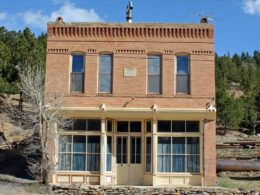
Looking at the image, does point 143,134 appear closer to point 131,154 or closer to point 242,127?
point 131,154

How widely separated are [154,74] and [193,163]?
15.3 feet

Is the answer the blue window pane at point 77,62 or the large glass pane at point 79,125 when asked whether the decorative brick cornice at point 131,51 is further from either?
the large glass pane at point 79,125

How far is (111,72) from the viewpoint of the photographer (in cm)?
2380

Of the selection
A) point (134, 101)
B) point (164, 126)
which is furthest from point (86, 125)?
point (164, 126)

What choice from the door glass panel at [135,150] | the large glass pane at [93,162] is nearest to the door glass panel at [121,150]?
the door glass panel at [135,150]

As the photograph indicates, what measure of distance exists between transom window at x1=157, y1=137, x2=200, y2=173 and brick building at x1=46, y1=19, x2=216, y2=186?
5cm

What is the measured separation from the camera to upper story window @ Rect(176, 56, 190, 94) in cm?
2370

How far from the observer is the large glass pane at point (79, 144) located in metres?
23.4

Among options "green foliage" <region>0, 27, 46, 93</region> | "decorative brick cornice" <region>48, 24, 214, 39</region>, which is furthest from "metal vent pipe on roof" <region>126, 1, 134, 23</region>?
"green foliage" <region>0, 27, 46, 93</region>

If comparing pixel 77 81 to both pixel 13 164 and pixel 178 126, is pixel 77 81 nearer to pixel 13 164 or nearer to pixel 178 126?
pixel 178 126

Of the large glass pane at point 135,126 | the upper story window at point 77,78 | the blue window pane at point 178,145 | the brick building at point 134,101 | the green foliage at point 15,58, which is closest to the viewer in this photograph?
the brick building at point 134,101

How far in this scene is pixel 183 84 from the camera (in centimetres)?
2373

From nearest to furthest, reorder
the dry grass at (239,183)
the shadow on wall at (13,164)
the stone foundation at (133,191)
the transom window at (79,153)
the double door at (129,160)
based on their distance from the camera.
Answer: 1. the stone foundation at (133,191)
2. the dry grass at (239,183)
3. the transom window at (79,153)
4. the double door at (129,160)
5. the shadow on wall at (13,164)

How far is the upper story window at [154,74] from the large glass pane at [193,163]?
3.50 meters
